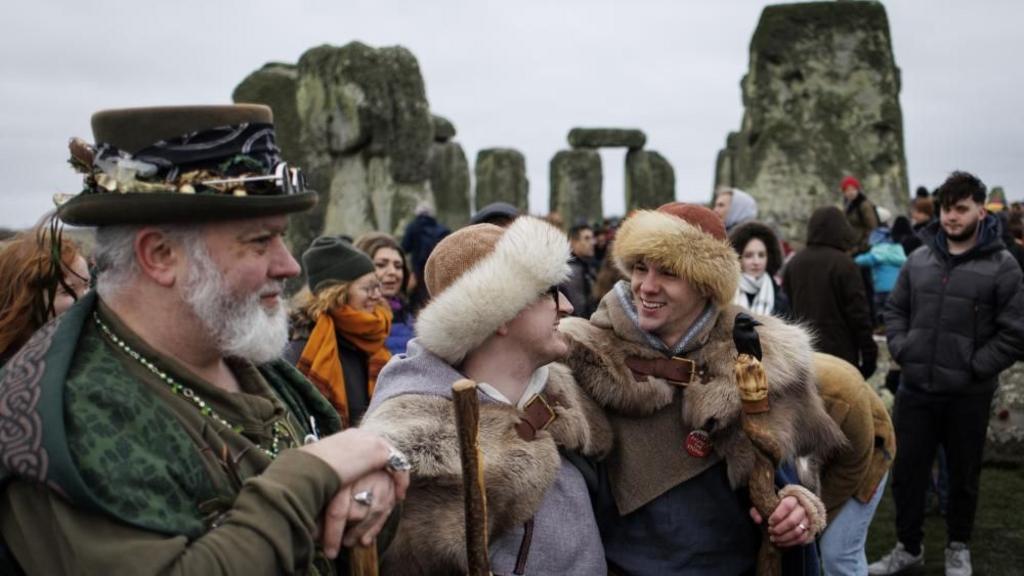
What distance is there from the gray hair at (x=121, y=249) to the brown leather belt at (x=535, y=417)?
1031 millimetres

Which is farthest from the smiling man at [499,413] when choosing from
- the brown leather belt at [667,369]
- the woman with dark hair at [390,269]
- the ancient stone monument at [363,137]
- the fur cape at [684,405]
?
the ancient stone monument at [363,137]

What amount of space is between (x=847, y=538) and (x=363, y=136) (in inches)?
291


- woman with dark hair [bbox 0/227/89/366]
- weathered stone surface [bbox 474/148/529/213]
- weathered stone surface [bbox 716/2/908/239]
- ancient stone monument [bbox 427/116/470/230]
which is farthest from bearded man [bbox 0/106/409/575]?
weathered stone surface [bbox 474/148/529/213]

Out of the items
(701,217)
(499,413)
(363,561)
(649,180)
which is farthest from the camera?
(649,180)

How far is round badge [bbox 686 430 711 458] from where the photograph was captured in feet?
9.14

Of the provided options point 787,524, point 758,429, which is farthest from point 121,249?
point 787,524

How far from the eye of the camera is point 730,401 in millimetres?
2756

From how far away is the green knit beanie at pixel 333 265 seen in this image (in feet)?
15.4

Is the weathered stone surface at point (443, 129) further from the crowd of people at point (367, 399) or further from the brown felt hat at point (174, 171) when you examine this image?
the brown felt hat at point (174, 171)

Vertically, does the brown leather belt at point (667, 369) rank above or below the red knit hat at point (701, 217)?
below

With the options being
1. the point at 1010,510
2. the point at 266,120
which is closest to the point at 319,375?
the point at 266,120

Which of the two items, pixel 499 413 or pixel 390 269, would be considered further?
pixel 390 269

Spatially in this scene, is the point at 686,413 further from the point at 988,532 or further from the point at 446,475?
the point at 988,532

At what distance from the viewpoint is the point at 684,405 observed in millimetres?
2816
